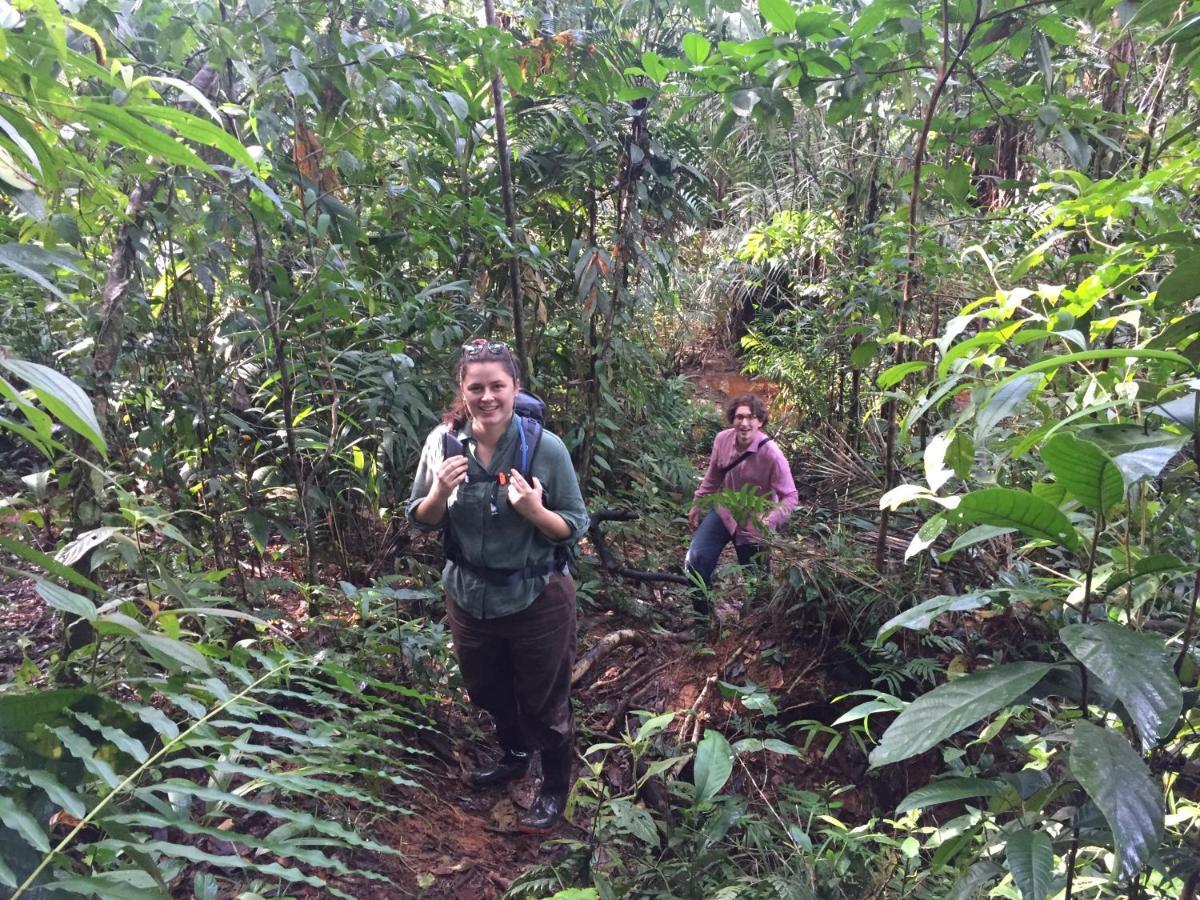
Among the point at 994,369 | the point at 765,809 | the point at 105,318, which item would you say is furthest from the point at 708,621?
the point at 105,318

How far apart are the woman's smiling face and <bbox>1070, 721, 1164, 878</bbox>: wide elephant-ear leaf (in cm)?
195

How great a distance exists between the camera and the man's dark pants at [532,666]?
107 inches

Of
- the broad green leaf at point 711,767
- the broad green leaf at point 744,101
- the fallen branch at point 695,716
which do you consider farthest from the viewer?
the fallen branch at point 695,716

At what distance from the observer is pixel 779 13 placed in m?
2.21

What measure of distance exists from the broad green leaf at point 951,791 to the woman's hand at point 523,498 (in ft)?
4.93

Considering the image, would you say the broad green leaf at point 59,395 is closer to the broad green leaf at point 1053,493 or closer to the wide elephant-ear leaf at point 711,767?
the broad green leaf at point 1053,493

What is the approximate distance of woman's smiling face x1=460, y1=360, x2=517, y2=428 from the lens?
99.3 inches

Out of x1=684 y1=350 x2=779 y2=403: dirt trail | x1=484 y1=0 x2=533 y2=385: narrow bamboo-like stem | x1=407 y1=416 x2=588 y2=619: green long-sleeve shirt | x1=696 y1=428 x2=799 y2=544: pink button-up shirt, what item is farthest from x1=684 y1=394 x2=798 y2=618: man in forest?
x1=684 y1=350 x2=779 y2=403: dirt trail

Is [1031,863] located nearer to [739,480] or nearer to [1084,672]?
[1084,672]

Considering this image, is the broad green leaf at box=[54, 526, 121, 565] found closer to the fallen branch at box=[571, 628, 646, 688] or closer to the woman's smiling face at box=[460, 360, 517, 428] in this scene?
the woman's smiling face at box=[460, 360, 517, 428]

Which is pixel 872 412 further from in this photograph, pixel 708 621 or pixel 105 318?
pixel 105 318

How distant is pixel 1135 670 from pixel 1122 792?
154 millimetres

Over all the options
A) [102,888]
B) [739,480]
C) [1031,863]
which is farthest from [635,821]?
[739,480]

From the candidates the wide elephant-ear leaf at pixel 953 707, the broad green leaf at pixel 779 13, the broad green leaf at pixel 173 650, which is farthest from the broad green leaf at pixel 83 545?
the broad green leaf at pixel 779 13
